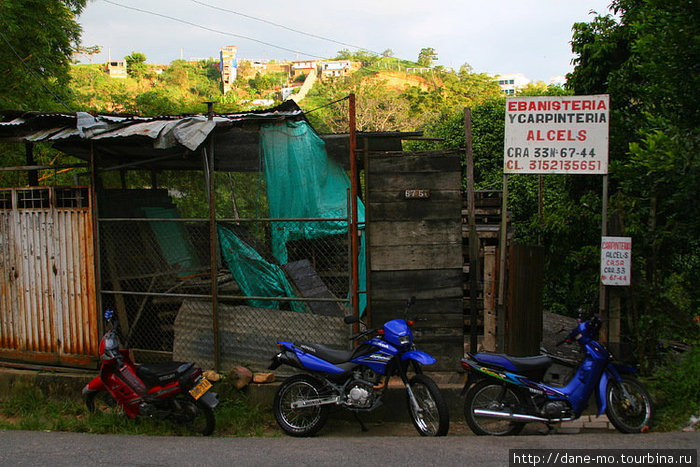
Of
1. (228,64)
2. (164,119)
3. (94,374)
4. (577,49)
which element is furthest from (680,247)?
(228,64)

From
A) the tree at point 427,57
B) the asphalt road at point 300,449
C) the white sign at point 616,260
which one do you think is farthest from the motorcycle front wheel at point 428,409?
the tree at point 427,57

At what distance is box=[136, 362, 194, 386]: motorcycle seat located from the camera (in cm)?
551

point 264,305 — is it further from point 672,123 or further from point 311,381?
point 672,123

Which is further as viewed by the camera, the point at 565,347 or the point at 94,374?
the point at 565,347

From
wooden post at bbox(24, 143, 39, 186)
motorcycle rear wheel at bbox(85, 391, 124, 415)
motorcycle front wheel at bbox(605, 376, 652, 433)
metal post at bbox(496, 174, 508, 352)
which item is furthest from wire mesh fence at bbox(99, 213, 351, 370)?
motorcycle front wheel at bbox(605, 376, 652, 433)

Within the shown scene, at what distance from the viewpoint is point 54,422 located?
5840 mm

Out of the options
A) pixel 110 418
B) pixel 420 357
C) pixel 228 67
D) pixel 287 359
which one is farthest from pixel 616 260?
pixel 228 67

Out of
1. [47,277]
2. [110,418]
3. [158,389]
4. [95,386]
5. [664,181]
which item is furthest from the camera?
[47,277]

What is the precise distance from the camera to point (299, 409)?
18.5 feet

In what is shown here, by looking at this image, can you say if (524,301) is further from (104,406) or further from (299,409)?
(104,406)

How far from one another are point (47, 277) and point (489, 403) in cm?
551

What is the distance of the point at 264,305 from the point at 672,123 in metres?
5.11

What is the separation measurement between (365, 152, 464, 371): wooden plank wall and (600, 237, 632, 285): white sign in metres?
1.56

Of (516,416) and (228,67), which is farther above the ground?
(228,67)
